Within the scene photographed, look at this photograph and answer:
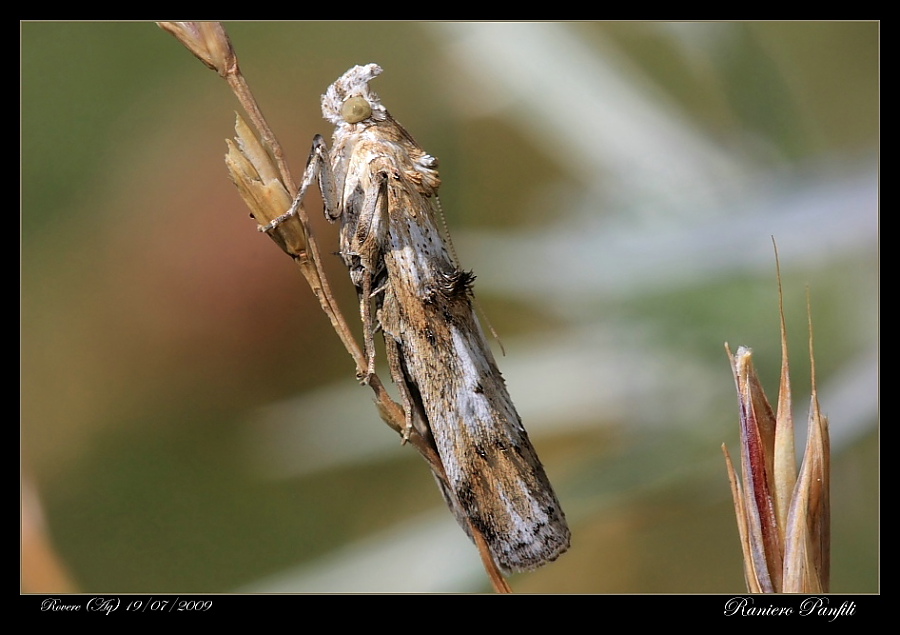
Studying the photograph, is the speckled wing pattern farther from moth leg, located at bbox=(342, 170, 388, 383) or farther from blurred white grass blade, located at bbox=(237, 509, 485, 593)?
blurred white grass blade, located at bbox=(237, 509, 485, 593)

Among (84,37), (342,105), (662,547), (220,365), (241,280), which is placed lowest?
(662,547)

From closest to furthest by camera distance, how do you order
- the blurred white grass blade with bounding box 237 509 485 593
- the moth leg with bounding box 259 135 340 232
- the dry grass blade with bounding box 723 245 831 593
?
the dry grass blade with bounding box 723 245 831 593 < the moth leg with bounding box 259 135 340 232 < the blurred white grass blade with bounding box 237 509 485 593

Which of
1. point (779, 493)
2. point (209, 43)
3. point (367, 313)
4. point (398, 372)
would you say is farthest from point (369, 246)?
point (779, 493)

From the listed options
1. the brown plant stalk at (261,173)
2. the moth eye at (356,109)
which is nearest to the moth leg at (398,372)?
the brown plant stalk at (261,173)

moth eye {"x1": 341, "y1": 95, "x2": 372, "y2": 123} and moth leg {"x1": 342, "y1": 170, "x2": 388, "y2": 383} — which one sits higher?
moth eye {"x1": 341, "y1": 95, "x2": 372, "y2": 123}

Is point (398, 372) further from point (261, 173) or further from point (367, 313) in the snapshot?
point (261, 173)

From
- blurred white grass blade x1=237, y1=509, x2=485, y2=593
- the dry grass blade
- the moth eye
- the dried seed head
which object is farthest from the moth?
blurred white grass blade x1=237, y1=509, x2=485, y2=593

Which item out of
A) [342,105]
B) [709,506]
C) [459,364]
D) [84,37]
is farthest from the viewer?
[709,506]

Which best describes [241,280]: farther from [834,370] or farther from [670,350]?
[834,370]

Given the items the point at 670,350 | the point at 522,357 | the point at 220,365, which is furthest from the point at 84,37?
the point at 670,350

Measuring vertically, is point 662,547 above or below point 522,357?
below
